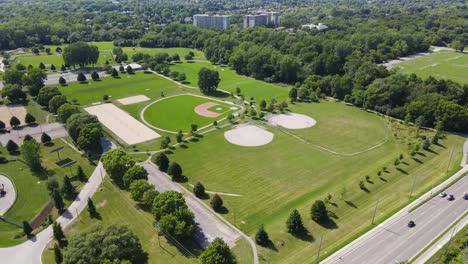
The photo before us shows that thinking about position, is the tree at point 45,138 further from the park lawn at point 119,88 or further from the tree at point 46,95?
the park lawn at point 119,88

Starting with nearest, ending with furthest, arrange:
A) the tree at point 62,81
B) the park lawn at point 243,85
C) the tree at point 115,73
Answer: the park lawn at point 243,85
the tree at point 62,81
the tree at point 115,73

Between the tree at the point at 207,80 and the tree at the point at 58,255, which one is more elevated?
the tree at the point at 207,80

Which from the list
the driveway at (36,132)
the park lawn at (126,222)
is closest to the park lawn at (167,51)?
the driveway at (36,132)

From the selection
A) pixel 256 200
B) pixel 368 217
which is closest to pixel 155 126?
pixel 256 200

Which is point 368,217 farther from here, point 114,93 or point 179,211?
point 114,93

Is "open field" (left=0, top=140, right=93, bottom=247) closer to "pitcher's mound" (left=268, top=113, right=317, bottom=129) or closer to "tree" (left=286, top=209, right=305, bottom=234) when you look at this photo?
"tree" (left=286, top=209, right=305, bottom=234)

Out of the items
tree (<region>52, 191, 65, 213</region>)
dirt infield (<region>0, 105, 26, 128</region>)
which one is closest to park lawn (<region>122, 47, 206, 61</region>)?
dirt infield (<region>0, 105, 26, 128</region>)
